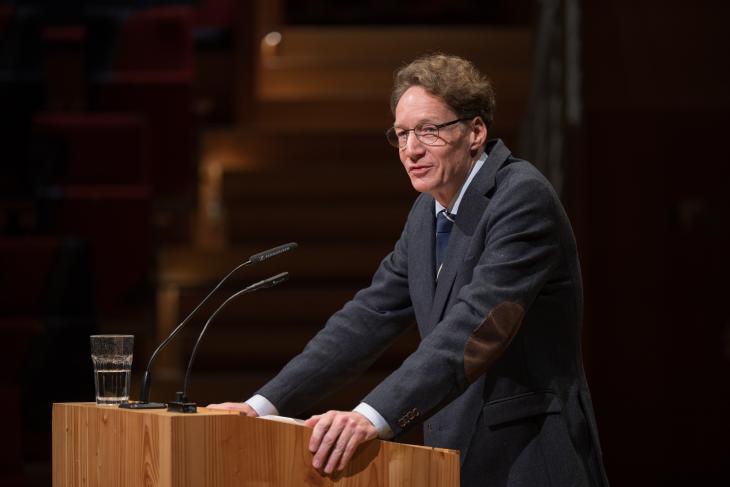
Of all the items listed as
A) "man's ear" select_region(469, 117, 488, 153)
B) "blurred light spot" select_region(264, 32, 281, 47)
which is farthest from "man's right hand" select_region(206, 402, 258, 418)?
"blurred light spot" select_region(264, 32, 281, 47)

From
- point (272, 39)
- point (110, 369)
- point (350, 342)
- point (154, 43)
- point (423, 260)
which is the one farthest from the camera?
point (272, 39)

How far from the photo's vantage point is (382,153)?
5.28 metres

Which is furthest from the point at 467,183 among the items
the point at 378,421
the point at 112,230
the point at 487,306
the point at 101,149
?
the point at 101,149

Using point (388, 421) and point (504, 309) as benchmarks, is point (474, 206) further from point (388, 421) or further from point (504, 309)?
point (388, 421)

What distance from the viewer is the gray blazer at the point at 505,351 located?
186 centimetres

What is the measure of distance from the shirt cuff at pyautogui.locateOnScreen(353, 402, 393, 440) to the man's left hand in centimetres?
4

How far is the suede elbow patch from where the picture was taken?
1.86 meters

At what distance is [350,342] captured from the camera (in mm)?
2242

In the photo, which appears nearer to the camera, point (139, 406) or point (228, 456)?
point (228, 456)

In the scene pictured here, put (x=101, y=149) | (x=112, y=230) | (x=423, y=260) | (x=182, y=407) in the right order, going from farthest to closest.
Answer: (x=101, y=149), (x=112, y=230), (x=423, y=260), (x=182, y=407)

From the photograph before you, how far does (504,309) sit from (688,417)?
8.41ft

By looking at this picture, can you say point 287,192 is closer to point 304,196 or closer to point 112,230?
point 304,196

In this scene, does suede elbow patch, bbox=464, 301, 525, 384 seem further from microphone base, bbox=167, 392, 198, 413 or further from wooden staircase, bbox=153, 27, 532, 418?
wooden staircase, bbox=153, 27, 532, 418

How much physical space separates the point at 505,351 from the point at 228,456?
0.45 metres
